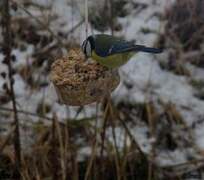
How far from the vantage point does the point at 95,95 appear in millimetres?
913

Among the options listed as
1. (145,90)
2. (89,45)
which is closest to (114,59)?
(89,45)

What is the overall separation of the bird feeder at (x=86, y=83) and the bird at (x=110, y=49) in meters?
0.06

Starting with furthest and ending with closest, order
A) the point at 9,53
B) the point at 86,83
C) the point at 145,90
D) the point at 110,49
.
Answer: the point at 145,90
the point at 9,53
the point at 86,83
the point at 110,49

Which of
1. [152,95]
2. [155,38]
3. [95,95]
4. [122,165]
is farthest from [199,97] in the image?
[95,95]

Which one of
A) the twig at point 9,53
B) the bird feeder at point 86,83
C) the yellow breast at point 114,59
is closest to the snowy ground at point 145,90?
the twig at point 9,53

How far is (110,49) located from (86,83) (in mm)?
153

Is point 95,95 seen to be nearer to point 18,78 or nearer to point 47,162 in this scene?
point 47,162

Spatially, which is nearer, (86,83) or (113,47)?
(113,47)

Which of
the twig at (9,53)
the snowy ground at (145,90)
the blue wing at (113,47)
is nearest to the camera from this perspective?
the blue wing at (113,47)

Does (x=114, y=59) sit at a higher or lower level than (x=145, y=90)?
higher

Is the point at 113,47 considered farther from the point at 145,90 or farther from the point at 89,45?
the point at 145,90

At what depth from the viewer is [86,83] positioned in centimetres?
91

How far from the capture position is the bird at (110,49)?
76cm

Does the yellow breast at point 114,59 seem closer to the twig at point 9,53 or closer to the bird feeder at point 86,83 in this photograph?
the bird feeder at point 86,83
